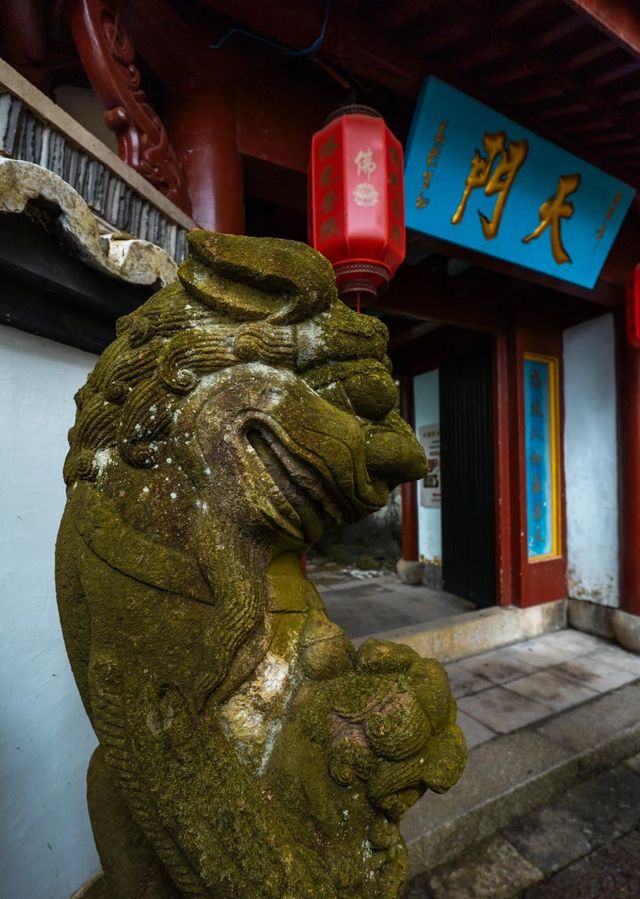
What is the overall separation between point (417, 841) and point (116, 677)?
6.32 feet

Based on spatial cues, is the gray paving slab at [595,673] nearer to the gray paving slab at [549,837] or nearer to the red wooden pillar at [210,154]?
the gray paving slab at [549,837]

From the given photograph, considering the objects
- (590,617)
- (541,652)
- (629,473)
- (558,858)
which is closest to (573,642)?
(590,617)

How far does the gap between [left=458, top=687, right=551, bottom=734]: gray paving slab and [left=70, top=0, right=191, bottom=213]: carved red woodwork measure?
3499 millimetres

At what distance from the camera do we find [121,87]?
193 centimetres

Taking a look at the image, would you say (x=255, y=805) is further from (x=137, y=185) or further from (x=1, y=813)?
(x=137, y=185)

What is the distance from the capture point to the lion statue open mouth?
2.82 feet

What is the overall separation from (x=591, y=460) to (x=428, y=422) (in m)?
2.08

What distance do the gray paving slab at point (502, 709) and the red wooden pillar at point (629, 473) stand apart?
167cm

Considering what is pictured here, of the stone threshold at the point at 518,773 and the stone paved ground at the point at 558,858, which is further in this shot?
the stone threshold at the point at 518,773

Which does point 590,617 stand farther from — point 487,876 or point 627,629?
point 487,876

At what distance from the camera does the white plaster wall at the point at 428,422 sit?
20.1 ft

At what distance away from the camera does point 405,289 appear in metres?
4.10

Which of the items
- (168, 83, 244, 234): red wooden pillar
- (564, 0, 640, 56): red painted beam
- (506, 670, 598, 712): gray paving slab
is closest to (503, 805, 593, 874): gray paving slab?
(506, 670, 598, 712): gray paving slab

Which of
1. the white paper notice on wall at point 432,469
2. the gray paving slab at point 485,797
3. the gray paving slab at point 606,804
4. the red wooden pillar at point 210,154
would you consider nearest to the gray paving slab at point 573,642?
the gray paving slab at point 606,804
